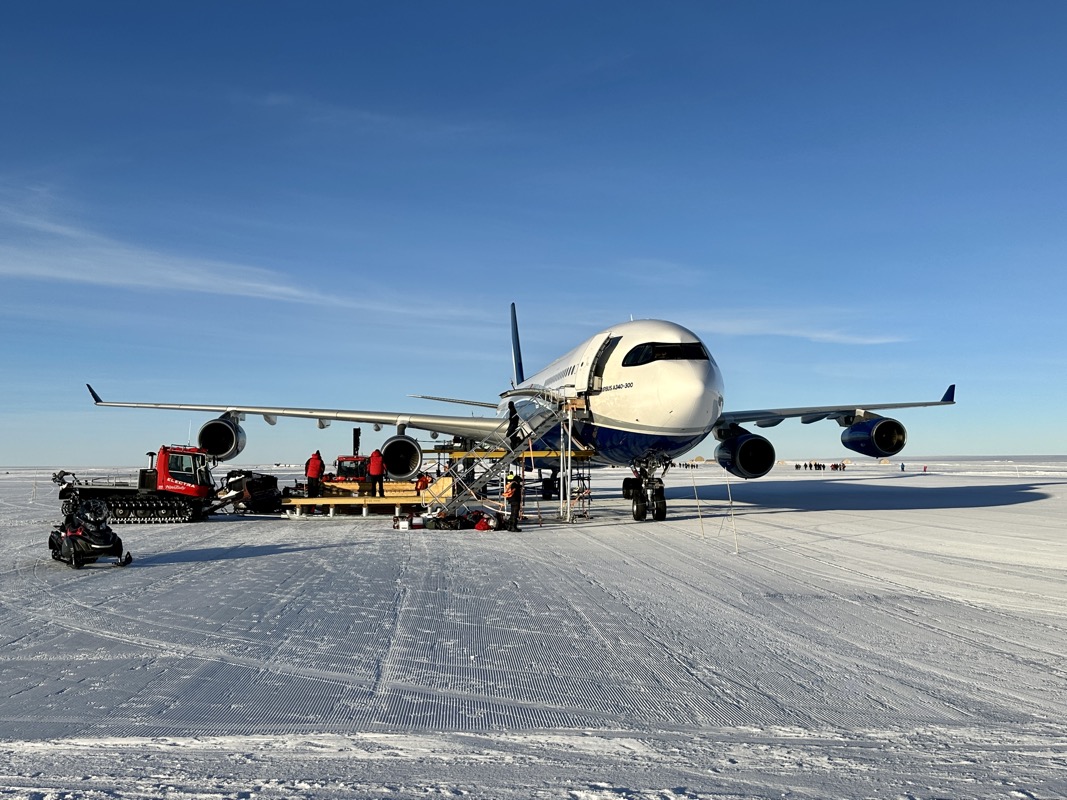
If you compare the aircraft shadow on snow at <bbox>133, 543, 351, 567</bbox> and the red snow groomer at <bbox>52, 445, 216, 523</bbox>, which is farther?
the red snow groomer at <bbox>52, 445, 216, 523</bbox>

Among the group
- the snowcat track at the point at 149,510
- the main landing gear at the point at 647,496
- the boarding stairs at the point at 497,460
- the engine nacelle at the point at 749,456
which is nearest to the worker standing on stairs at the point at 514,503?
the boarding stairs at the point at 497,460

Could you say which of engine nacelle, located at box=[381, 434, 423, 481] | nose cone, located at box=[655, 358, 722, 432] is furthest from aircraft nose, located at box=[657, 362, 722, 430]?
engine nacelle, located at box=[381, 434, 423, 481]

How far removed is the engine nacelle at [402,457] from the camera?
65.8 feet

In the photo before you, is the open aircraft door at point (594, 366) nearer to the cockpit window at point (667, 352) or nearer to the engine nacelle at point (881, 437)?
the cockpit window at point (667, 352)

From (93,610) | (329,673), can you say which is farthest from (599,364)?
(329,673)

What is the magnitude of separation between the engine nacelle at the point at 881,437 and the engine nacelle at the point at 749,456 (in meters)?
4.69

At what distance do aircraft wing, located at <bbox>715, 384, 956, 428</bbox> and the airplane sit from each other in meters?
0.03

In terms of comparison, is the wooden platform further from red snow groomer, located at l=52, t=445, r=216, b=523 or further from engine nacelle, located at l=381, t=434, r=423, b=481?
→ red snow groomer, located at l=52, t=445, r=216, b=523

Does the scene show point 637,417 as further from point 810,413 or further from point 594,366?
point 810,413

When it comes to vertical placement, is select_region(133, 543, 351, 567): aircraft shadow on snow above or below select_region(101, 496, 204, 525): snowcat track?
below

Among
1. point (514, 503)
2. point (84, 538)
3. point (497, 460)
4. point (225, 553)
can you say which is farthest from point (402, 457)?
point (84, 538)

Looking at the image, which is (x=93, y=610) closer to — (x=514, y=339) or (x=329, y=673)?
(x=329, y=673)

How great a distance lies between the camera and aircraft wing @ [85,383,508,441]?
881 inches

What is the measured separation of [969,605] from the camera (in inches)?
311
